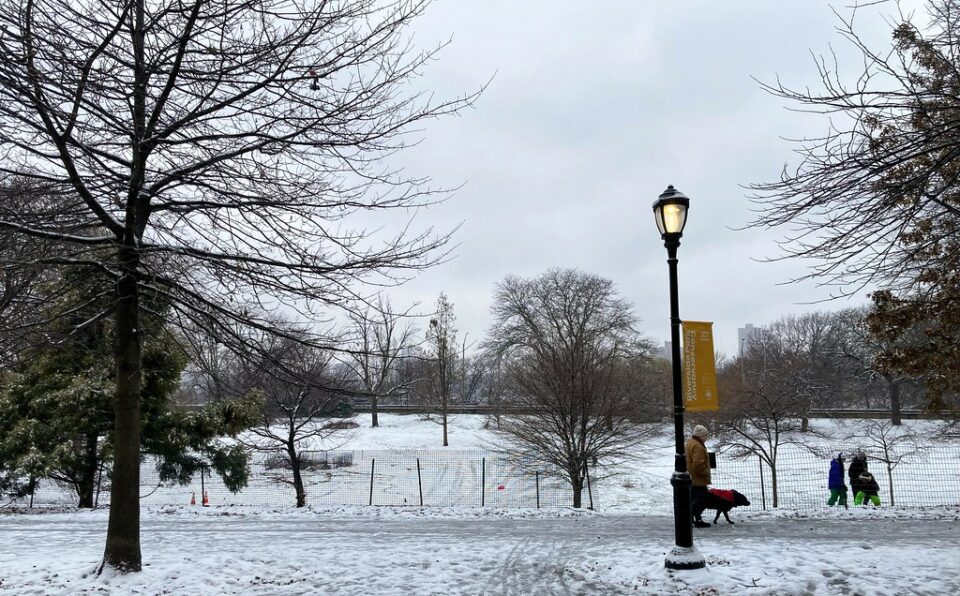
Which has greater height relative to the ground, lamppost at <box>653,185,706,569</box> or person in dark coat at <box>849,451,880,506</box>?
lamppost at <box>653,185,706,569</box>

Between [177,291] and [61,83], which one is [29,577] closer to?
[177,291]

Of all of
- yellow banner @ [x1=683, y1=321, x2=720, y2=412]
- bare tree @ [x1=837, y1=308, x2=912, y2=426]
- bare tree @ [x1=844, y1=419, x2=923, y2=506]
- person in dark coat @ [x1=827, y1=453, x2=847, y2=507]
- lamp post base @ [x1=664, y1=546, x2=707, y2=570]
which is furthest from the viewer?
bare tree @ [x1=844, y1=419, x2=923, y2=506]

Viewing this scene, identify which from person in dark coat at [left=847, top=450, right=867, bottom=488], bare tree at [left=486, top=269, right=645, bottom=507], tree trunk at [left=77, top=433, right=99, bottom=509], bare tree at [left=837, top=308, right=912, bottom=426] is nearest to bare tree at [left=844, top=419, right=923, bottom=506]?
person in dark coat at [left=847, top=450, right=867, bottom=488]

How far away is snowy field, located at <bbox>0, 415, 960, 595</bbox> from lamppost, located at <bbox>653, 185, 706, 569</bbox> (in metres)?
0.24

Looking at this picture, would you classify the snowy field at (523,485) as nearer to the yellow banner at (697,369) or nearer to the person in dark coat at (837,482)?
the person in dark coat at (837,482)

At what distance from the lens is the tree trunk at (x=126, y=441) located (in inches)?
268

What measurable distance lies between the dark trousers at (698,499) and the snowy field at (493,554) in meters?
0.34

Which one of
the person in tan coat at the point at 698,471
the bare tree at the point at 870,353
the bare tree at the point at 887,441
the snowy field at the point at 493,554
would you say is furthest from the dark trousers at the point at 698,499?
the bare tree at the point at 887,441

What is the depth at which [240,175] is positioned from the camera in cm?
676

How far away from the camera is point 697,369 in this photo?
764 centimetres

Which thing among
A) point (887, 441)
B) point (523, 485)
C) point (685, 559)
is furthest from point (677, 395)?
point (887, 441)

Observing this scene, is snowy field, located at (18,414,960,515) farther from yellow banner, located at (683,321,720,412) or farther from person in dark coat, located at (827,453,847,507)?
yellow banner, located at (683,321,720,412)

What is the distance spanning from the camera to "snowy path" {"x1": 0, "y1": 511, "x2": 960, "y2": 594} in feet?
21.0

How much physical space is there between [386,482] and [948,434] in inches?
834
